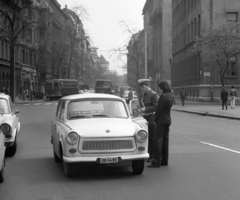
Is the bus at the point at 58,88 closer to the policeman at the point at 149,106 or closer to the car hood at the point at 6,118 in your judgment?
the car hood at the point at 6,118

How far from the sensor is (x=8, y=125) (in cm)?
1063

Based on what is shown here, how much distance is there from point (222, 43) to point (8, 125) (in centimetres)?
3564

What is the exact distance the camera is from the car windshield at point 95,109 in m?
9.16

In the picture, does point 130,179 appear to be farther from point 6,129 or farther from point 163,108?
point 6,129

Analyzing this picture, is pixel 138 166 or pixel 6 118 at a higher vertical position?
pixel 6 118

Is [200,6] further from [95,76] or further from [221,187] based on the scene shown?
[95,76]

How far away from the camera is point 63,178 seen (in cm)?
820

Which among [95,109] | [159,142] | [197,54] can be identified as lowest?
[159,142]

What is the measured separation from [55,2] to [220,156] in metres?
87.5

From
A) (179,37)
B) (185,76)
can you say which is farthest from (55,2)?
(185,76)

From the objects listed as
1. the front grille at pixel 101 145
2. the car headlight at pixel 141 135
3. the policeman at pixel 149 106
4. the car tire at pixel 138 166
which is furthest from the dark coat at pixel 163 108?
the front grille at pixel 101 145

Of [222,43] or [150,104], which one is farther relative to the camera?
[222,43]

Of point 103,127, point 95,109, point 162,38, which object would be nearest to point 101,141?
point 103,127

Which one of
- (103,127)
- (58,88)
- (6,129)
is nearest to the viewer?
(103,127)
